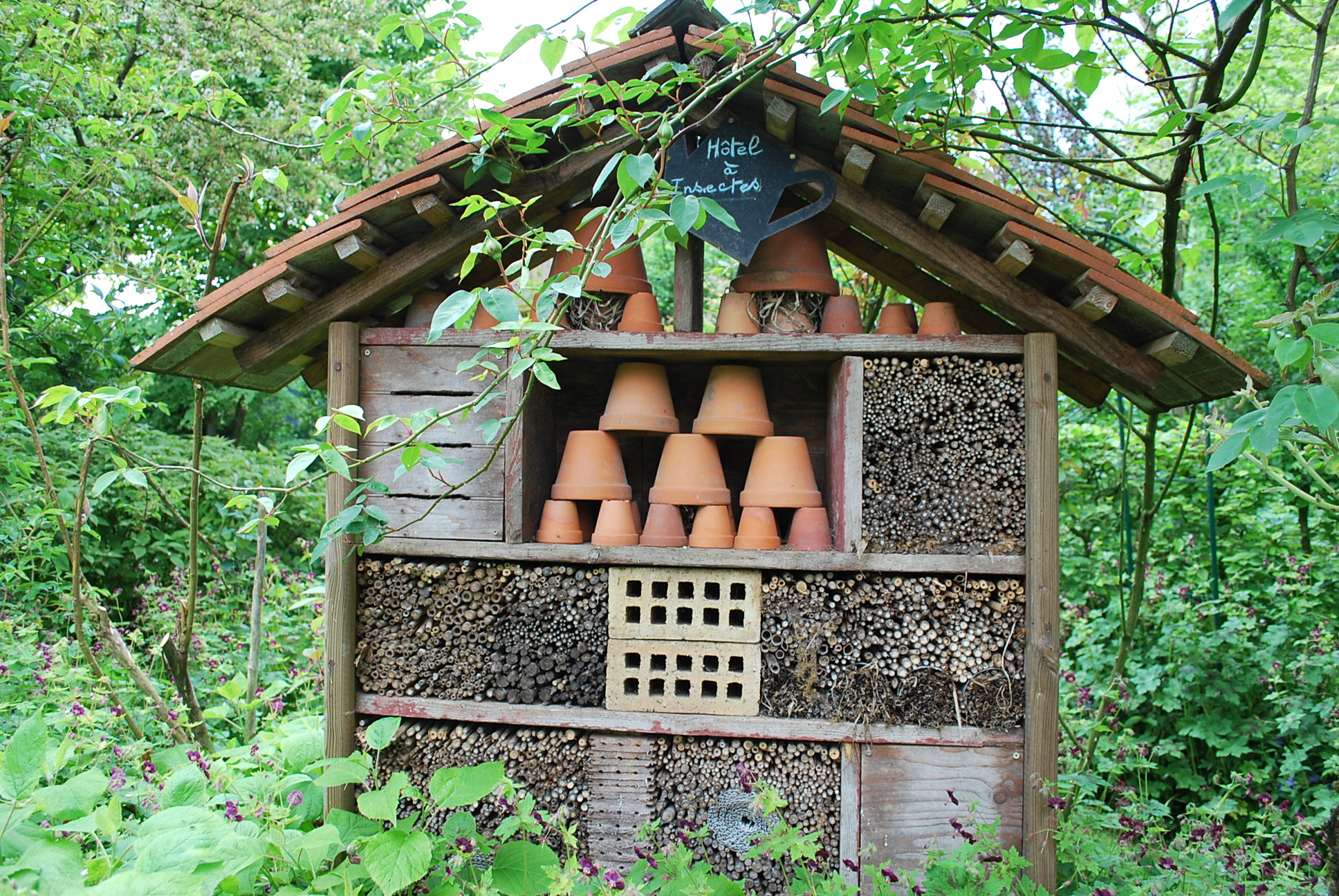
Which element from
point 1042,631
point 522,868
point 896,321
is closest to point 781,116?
point 896,321

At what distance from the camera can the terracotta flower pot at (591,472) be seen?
292cm

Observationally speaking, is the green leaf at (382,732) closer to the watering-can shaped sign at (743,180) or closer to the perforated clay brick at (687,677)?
the perforated clay brick at (687,677)

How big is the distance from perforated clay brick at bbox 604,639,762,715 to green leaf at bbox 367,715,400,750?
70 centimetres

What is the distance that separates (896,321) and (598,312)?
41.3 inches

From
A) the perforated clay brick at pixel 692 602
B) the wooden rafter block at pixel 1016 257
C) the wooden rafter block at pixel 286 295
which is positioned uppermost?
the wooden rafter block at pixel 1016 257

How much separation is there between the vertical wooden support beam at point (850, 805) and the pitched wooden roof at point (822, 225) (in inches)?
59.4

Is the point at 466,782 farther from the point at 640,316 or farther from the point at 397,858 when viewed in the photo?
the point at 640,316

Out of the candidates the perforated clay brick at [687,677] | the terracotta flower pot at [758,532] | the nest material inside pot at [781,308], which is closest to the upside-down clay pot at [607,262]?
the nest material inside pot at [781,308]

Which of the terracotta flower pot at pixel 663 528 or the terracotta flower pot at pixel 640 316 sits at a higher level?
the terracotta flower pot at pixel 640 316

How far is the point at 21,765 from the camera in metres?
2.24

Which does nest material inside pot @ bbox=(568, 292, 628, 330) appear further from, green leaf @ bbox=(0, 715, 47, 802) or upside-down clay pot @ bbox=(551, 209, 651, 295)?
green leaf @ bbox=(0, 715, 47, 802)

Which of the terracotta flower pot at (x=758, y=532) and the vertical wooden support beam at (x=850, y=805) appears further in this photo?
the terracotta flower pot at (x=758, y=532)

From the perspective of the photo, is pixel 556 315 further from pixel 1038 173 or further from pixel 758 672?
pixel 1038 173

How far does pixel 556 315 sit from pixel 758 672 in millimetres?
1378
